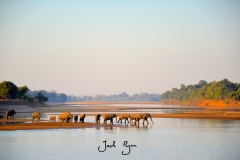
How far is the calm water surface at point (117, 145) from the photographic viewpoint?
27703mm

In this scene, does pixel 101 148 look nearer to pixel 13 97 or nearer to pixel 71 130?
pixel 71 130

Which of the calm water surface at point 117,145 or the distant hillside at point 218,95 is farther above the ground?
the distant hillside at point 218,95

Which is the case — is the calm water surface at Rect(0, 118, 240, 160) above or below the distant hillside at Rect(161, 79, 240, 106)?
below

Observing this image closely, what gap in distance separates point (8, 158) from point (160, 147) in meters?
11.0

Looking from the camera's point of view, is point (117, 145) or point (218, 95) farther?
point (218, 95)

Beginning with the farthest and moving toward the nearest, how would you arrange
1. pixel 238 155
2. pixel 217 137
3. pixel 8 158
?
1. pixel 217 137
2. pixel 238 155
3. pixel 8 158

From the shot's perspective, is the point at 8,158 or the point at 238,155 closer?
the point at 8,158

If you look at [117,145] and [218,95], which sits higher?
[218,95]

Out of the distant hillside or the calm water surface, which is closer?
the calm water surface

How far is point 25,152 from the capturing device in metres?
28.7

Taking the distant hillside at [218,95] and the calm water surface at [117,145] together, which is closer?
the calm water surface at [117,145]

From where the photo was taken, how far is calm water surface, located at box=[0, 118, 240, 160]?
27703 mm

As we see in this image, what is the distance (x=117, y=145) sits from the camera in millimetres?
32281

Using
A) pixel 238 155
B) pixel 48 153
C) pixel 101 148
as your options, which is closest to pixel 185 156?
pixel 238 155
